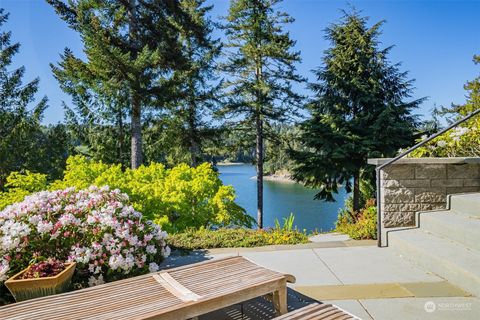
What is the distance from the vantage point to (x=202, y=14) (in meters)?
15.4

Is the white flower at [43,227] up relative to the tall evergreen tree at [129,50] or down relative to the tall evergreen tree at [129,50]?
down

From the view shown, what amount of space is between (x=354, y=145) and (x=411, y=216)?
7.43 metres

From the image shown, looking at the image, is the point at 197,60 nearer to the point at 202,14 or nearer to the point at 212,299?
the point at 202,14

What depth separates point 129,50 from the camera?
36.0 feet

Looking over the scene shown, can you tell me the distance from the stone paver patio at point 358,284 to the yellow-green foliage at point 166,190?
5.10 feet

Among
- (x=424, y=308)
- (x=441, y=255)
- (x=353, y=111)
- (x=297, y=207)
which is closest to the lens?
(x=424, y=308)

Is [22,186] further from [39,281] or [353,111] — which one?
[353,111]

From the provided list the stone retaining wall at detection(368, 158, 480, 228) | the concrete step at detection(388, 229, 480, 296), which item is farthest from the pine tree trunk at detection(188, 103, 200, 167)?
the concrete step at detection(388, 229, 480, 296)

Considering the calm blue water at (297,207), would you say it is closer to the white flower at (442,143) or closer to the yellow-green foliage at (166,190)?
the yellow-green foliage at (166,190)

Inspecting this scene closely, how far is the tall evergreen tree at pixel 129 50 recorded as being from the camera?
9.96 meters

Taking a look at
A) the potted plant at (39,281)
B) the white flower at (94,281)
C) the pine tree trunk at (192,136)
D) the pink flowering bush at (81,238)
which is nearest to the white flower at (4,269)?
the pink flowering bush at (81,238)

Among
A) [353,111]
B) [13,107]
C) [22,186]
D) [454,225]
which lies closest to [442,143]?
[454,225]

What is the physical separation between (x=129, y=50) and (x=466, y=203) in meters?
10.2

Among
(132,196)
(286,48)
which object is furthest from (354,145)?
(132,196)
